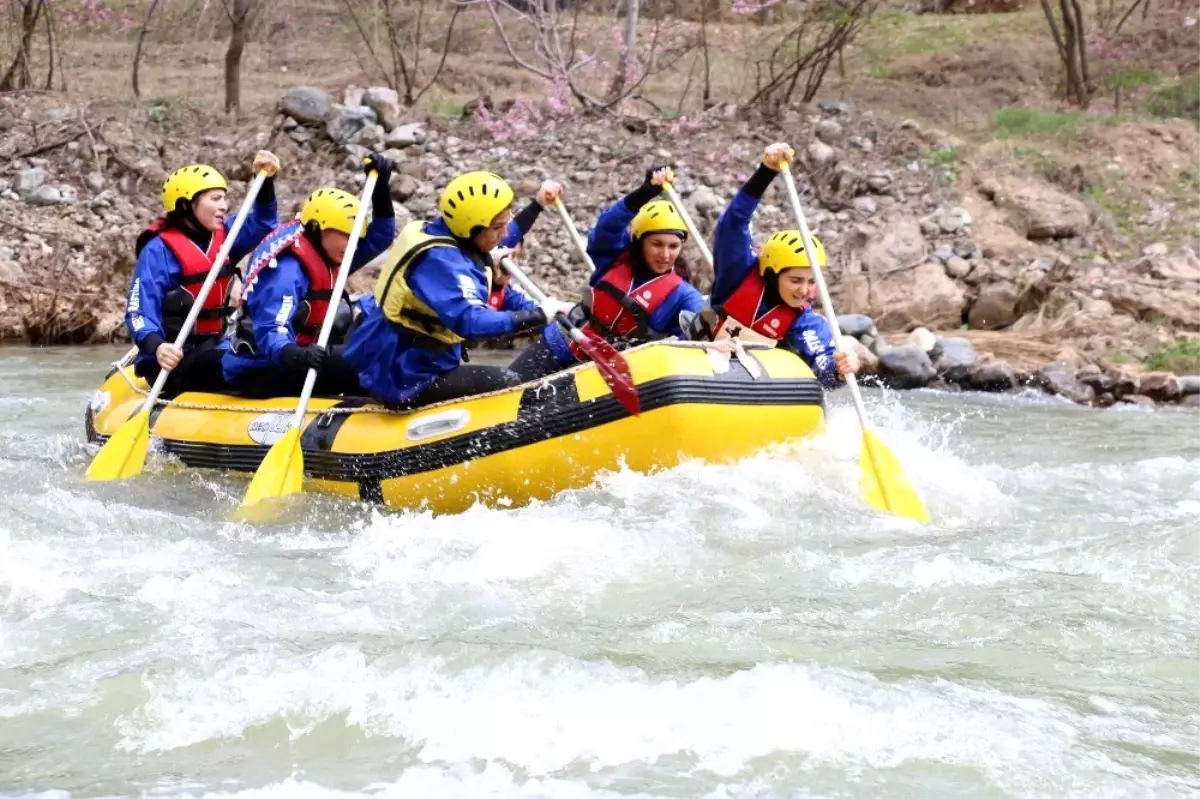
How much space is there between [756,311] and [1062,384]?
459 centimetres

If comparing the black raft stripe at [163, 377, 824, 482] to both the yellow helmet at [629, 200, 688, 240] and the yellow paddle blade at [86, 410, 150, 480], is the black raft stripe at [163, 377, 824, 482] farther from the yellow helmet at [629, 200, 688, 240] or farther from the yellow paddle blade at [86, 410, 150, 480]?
the yellow helmet at [629, 200, 688, 240]

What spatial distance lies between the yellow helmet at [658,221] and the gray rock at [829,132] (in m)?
8.52

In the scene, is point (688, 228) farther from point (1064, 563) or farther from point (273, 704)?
point (273, 704)

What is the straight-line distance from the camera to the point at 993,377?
34.8ft

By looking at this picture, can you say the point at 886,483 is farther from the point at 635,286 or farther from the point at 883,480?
the point at 635,286

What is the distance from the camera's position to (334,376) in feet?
22.8

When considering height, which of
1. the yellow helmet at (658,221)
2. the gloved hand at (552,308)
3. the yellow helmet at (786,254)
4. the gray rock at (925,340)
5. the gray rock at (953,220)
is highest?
the yellow helmet at (658,221)

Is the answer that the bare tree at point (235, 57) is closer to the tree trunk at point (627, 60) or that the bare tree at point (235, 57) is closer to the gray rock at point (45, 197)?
the gray rock at point (45, 197)

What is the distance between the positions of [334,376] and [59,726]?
3473 millimetres

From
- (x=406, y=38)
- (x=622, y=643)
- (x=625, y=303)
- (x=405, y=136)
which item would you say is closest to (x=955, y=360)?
(x=625, y=303)

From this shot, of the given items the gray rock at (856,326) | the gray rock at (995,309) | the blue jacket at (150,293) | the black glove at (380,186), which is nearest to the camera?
the black glove at (380,186)

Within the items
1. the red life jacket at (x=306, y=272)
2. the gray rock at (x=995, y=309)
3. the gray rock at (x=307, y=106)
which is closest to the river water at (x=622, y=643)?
the red life jacket at (x=306, y=272)

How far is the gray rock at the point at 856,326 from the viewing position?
11414 millimetres

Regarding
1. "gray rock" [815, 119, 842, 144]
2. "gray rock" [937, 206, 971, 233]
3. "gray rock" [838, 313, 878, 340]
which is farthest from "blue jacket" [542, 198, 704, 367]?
"gray rock" [815, 119, 842, 144]
